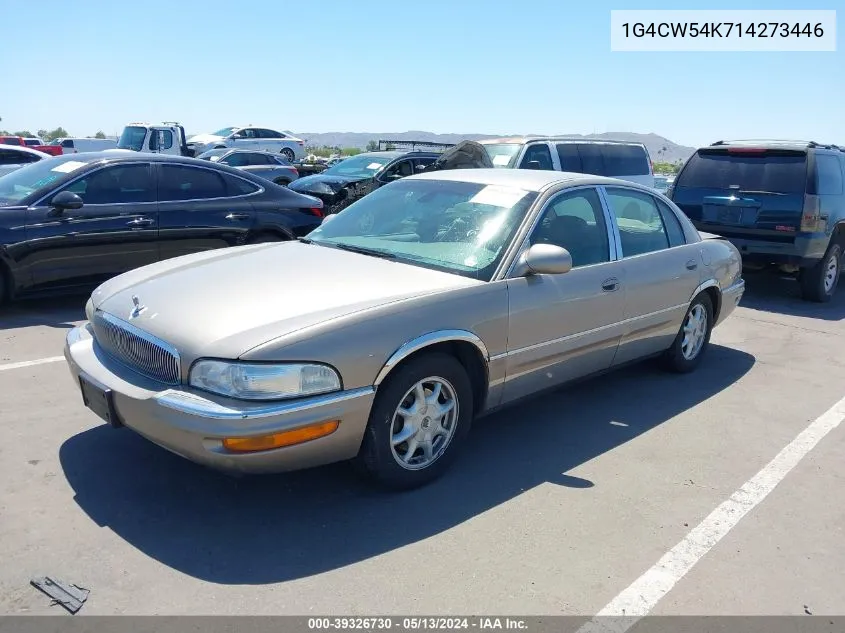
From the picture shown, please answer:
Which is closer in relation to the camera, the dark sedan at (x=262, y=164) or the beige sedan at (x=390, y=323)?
the beige sedan at (x=390, y=323)

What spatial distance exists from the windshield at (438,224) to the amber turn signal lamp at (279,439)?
123 centimetres

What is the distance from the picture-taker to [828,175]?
29.0ft

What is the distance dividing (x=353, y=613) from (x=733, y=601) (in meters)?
1.55

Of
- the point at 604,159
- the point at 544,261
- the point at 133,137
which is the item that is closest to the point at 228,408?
the point at 544,261

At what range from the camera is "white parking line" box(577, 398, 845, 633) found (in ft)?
9.38

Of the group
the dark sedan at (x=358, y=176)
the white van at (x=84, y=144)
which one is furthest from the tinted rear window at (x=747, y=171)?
the white van at (x=84, y=144)

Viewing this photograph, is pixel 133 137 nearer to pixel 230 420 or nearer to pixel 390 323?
pixel 390 323

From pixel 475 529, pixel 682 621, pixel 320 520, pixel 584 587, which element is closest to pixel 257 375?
pixel 320 520

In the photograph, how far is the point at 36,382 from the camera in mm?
4926

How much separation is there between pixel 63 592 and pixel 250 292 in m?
1.51

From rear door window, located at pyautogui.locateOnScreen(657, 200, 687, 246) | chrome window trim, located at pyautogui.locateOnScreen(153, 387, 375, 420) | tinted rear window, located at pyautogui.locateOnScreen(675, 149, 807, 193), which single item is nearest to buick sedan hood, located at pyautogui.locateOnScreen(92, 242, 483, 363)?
chrome window trim, located at pyautogui.locateOnScreen(153, 387, 375, 420)

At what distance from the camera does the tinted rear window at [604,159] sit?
35.1ft

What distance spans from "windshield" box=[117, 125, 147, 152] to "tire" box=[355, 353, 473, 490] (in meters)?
20.4

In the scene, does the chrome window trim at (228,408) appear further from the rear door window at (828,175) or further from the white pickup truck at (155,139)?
the white pickup truck at (155,139)
